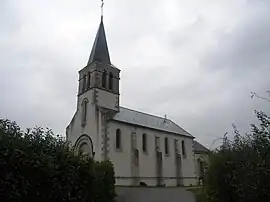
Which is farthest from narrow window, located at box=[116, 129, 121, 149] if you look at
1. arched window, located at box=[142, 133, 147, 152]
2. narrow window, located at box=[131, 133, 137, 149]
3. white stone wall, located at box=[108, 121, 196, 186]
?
arched window, located at box=[142, 133, 147, 152]

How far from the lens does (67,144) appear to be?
1379 centimetres

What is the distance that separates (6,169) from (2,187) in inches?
24.6

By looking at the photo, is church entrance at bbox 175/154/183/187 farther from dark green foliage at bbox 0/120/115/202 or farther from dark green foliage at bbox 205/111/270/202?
dark green foliage at bbox 205/111/270/202

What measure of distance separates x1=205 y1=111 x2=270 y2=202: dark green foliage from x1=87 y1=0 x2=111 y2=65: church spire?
2761 cm

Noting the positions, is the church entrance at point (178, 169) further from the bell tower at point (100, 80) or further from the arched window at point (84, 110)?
the arched window at point (84, 110)

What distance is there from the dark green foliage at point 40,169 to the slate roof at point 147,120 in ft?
65.8

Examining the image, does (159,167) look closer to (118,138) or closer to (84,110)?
(118,138)

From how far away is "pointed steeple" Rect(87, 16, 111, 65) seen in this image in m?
A: 37.2

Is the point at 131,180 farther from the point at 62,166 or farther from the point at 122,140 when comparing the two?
the point at 62,166

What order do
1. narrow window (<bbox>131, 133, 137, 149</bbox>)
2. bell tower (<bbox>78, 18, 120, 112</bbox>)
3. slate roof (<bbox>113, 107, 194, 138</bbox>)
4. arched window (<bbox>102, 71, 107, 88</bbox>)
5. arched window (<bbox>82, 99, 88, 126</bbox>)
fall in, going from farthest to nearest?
A: arched window (<bbox>102, 71, 107, 88</bbox>) → slate roof (<bbox>113, 107, 194, 138</bbox>) → arched window (<bbox>82, 99, 88, 126</bbox>) → bell tower (<bbox>78, 18, 120, 112</bbox>) → narrow window (<bbox>131, 133, 137, 149</bbox>)

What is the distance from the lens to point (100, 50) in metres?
38.5

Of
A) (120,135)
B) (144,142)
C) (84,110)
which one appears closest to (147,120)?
(144,142)

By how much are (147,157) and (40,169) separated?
960 inches

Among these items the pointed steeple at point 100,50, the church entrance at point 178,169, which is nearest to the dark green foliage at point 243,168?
the church entrance at point 178,169
